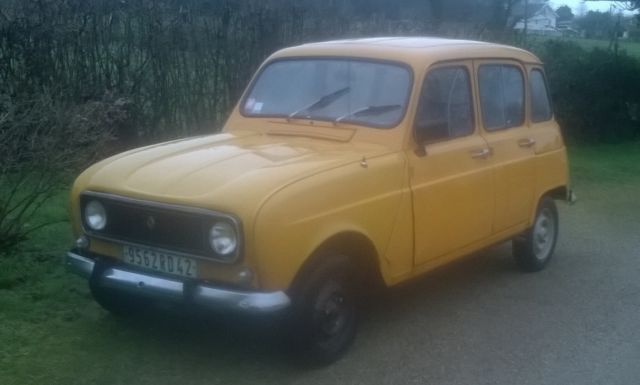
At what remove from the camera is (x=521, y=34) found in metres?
17.2

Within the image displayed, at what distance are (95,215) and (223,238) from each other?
1041 millimetres

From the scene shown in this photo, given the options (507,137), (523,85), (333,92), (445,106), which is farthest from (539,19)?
(333,92)

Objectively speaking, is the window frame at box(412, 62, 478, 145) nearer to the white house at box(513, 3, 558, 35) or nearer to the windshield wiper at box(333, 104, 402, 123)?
the windshield wiper at box(333, 104, 402, 123)

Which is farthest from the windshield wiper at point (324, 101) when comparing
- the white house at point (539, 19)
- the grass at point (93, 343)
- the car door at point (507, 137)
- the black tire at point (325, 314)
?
the white house at point (539, 19)

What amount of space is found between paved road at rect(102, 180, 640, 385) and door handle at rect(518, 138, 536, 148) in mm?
1166

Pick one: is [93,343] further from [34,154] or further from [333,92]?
[333,92]

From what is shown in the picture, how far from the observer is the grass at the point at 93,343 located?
18.2 feet

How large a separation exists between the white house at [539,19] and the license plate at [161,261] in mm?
12967

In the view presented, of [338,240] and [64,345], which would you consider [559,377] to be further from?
[64,345]

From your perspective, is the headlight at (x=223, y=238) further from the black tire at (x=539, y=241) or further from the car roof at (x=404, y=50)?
the black tire at (x=539, y=241)

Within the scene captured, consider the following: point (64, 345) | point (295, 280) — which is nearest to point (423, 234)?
point (295, 280)

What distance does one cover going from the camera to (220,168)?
226 inches

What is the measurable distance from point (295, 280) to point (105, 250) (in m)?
1.27

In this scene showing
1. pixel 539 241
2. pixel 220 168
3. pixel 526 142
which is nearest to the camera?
pixel 220 168
